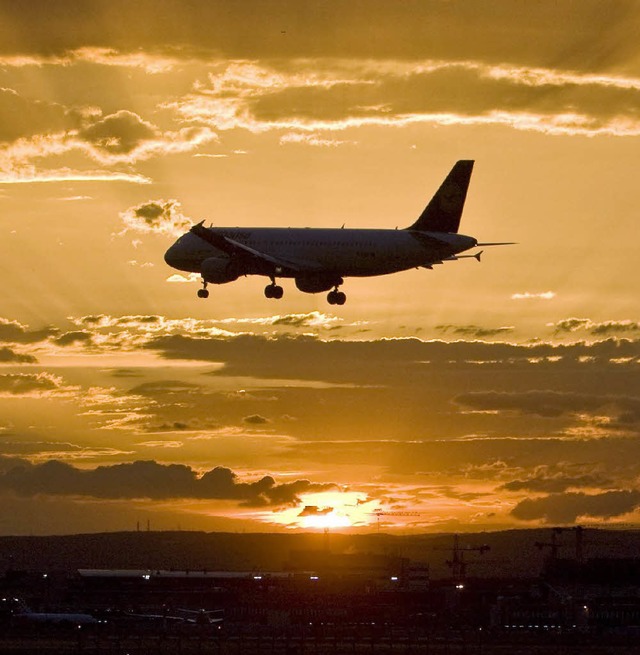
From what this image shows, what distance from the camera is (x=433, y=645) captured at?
92.1 metres

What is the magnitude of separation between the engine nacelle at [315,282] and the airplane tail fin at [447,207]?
8501 mm

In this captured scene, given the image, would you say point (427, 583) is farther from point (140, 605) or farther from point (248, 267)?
point (248, 267)

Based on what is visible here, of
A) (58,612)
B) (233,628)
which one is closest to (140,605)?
(58,612)

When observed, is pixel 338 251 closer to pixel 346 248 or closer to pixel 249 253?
pixel 346 248

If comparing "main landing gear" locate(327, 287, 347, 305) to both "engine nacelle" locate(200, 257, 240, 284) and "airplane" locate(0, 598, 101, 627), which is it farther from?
"airplane" locate(0, 598, 101, 627)

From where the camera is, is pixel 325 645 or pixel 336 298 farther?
pixel 336 298

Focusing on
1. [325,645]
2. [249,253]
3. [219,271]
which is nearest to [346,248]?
[249,253]

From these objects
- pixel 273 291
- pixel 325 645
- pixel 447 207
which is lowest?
pixel 325 645

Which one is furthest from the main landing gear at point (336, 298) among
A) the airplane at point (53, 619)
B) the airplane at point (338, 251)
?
the airplane at point (53, 619)

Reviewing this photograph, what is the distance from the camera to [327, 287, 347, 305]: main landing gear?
126 metres

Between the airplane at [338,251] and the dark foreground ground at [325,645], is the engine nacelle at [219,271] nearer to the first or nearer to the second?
the airplane at [338,251]

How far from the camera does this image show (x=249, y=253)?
124 metres

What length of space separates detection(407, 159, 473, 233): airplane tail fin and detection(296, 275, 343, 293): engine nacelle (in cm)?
850

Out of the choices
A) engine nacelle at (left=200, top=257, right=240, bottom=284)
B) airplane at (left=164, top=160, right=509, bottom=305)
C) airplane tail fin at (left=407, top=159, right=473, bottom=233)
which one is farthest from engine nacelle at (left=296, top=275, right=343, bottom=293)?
airplane tail fin at (left=407, top=159, right=473, bottom=233)
